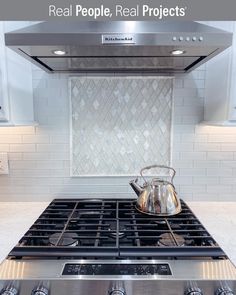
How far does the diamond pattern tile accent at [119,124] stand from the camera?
4.15 ft

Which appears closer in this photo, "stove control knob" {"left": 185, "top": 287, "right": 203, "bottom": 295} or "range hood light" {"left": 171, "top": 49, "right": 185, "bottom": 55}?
"stove control knob" {"left": 185, "top": 287, "right": 203, "bottom": 295}

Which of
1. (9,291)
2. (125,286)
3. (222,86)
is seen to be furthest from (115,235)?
(222,86)

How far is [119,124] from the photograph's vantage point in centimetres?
129

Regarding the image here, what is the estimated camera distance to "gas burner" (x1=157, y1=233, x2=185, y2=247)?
2.85 feet

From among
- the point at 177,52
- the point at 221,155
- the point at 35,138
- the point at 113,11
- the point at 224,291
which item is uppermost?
the point at 113,11

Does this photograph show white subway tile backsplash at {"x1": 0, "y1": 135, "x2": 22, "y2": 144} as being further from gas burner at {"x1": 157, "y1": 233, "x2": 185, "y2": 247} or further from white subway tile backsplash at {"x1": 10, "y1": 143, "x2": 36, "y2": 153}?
gas burner at {"x1": 157, "y1": 233, "x2": 185, "y2": 247}

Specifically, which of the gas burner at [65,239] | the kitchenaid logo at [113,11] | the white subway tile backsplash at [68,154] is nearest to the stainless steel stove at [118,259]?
the gas burner at [65,239]

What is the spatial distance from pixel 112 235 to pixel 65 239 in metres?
0.18

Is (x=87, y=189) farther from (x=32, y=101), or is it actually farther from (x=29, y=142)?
(x=32, y=101)

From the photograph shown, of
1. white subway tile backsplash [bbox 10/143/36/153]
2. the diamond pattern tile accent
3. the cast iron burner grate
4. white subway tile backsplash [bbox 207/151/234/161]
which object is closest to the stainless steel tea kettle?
the cast iron burner grate

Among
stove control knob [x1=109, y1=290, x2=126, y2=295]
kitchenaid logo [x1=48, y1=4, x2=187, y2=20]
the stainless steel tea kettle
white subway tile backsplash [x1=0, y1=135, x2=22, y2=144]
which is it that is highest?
kitchenaid logo [x1=48, y1=4, x2=187, y2=20]

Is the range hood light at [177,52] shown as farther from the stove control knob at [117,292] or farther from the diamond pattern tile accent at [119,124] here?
the stove control knob at [117,292]

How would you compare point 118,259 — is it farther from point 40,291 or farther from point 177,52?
point 177,52

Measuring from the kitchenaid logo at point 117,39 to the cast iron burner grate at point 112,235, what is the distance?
2.24ft
